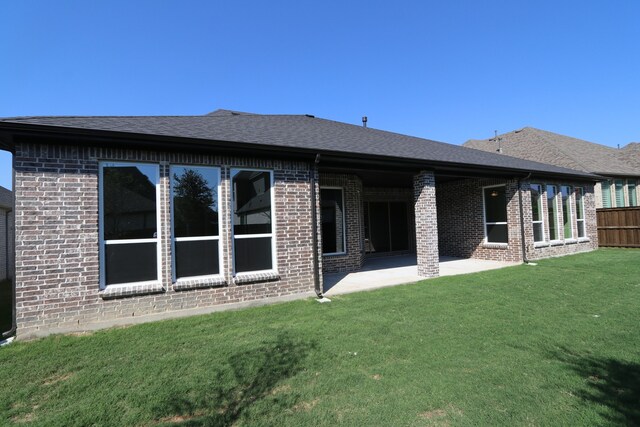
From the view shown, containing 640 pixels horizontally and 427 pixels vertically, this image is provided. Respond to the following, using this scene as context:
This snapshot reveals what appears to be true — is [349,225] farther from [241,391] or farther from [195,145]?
[241,391]

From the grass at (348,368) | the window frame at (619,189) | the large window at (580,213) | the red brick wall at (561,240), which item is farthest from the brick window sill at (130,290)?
the window frame at (619,189)

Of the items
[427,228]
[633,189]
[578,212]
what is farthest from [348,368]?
[633,189]

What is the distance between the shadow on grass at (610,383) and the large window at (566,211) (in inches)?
463

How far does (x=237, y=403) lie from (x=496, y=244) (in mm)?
11474

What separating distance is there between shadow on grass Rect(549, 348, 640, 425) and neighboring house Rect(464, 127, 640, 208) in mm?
18106

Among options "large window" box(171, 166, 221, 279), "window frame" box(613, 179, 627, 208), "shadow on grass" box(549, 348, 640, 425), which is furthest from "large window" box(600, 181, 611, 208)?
"large window" box(171, 166, 221, 279)

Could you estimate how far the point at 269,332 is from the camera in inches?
197

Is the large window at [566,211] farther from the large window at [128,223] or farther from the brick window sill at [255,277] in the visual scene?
the large window at [128,223]

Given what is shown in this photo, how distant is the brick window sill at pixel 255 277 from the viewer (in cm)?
665

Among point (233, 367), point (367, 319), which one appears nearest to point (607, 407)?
point (367, 319)

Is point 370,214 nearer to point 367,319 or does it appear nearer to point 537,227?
point 537,227

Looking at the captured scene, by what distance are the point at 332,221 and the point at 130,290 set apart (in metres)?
6.39

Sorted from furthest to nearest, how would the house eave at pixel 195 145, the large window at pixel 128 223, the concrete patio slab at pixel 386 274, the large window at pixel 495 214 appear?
the large window at pixel 495 214 < the concrete patio slab at pixel 386 274 < the large window at pixel 128 223 < the house eave at pixel 195 145

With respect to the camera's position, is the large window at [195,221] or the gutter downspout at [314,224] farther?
the gutter downspout at [314,224]
